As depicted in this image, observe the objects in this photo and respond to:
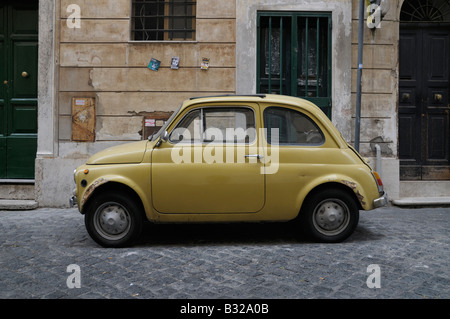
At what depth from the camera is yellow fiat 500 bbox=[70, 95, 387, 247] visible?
4.97 meters

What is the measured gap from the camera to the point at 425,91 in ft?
28.7

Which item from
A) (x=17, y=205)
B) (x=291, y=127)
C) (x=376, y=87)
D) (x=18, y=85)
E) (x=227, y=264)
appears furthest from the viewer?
Answer: (x=18, y=85)

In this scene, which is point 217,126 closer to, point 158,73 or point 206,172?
point 206,172

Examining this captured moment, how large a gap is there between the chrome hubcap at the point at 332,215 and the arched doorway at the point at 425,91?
4.20 m

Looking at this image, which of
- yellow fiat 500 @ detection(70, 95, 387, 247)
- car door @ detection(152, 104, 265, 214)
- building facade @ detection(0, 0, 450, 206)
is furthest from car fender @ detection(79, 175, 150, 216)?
building facade @ detection(0, 0, 450, 206)

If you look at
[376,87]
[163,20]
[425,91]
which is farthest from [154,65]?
[425,91]

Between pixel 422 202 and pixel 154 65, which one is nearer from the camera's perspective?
pixel 422 202

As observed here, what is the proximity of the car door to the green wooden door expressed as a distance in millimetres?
4654

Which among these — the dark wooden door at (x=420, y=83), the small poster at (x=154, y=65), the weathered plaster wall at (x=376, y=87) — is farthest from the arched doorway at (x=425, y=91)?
the small poster at (x=154, y=65)

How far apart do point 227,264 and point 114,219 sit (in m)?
1.49

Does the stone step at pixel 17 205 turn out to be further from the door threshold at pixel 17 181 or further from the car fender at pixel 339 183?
the car fender at pixel 339 183

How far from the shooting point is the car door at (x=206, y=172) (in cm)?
497

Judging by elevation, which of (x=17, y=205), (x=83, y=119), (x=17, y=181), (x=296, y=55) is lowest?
(x=17, y=205)
